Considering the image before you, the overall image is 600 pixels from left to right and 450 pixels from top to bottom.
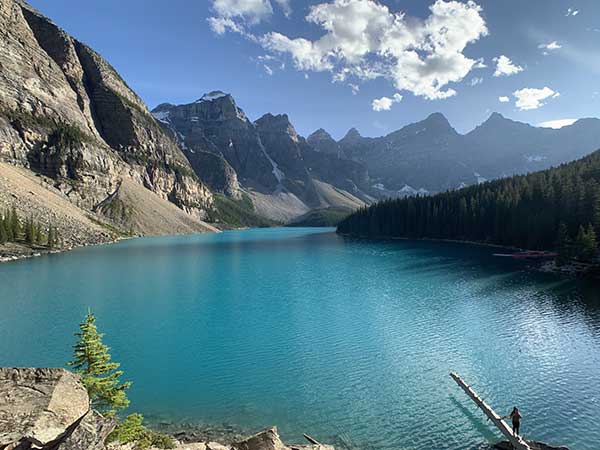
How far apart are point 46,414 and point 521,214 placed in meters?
117

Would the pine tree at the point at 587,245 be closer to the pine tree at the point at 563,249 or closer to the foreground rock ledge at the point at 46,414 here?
the pine tree at the point at 563,249

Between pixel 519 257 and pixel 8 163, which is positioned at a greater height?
pixel 8 163

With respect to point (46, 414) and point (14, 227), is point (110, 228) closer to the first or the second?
point (14, 227)

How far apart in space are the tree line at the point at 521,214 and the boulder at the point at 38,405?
76816mm

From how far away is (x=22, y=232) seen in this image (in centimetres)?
9919

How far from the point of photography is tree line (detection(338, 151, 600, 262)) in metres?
75.4

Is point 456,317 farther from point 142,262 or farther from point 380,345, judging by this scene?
point 142,262

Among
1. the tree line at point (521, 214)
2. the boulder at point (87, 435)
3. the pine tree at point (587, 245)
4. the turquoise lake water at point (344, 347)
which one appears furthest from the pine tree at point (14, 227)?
the pine tree at point (587, 245)

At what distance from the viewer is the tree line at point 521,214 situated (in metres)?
75.4

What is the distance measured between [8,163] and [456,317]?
17423 cm

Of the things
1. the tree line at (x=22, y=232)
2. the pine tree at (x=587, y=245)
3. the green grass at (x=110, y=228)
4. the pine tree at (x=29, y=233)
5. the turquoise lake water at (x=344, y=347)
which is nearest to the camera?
the turquoise lake water at (x=344, y=347)

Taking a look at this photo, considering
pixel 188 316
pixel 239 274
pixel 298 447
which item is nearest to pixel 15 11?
pixel 239 274

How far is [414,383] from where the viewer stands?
82.9 ft

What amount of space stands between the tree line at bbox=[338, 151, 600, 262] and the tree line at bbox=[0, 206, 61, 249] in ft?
418
